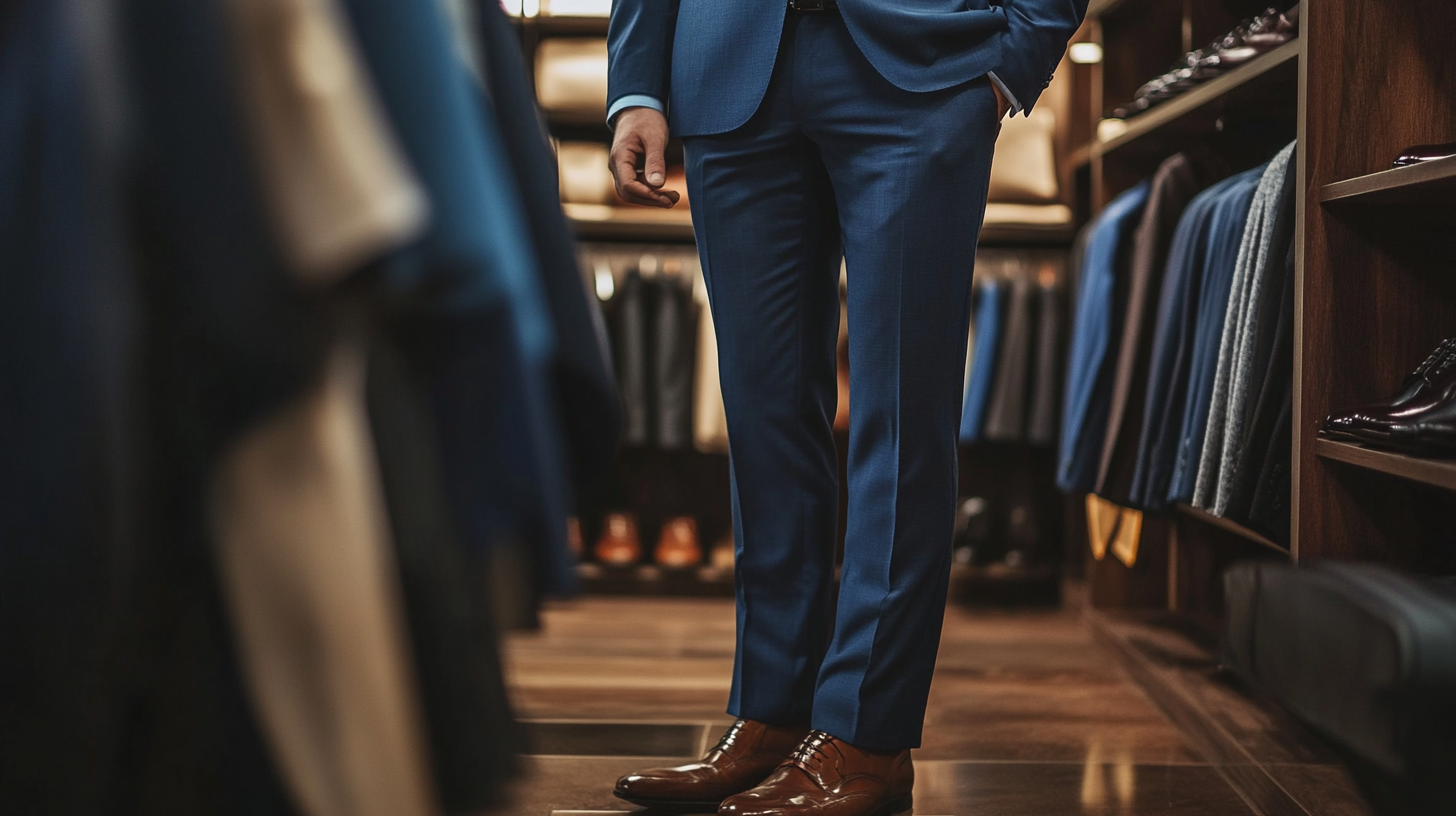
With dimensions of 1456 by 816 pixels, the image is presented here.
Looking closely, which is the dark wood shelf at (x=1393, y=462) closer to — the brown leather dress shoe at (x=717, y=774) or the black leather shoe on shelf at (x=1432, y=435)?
the black leather shoe on shelf at (x=1432, y=435)

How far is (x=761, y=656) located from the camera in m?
1.24

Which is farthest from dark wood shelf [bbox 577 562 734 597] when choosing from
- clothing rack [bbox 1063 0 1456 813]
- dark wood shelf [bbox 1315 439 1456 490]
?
dark wood shelf [bbox 1315 439 1456 490]

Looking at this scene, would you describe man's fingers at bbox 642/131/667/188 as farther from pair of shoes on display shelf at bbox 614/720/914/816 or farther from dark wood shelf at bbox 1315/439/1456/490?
dark wood shelf at bbox 1315/439/1456/490

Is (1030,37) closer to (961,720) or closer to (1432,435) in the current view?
(1432,435)

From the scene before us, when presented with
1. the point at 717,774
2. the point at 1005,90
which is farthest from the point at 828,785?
the point at 1005,90

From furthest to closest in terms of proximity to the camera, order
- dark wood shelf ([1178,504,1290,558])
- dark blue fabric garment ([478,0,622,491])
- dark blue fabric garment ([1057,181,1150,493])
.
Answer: dark blue fabric garment ([1057,181,1150,493]), dark wood shelf ([1178,504,1290,558]), dark blue fabric garment ([478,0,622,491])

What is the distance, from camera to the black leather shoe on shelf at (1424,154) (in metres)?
1.05

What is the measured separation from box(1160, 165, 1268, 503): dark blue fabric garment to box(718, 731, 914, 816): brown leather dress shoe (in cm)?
75

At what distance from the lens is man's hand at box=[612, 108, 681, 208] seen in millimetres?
1233

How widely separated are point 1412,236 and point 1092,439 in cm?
79

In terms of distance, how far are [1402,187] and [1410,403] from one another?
0.22 meters

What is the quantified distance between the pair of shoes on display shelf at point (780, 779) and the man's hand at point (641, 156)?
1.98ft

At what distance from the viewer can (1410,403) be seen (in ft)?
3.49

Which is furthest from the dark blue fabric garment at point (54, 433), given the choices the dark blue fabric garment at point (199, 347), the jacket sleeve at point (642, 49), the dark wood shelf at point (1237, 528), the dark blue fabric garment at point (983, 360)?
the dark blue fabric garment at point (983, 360)
